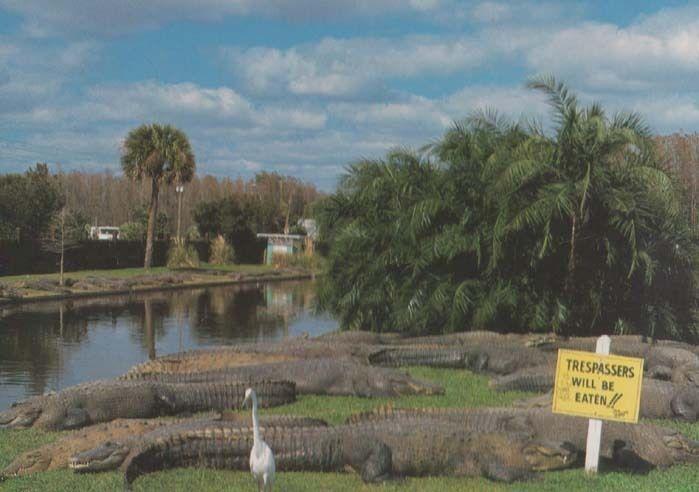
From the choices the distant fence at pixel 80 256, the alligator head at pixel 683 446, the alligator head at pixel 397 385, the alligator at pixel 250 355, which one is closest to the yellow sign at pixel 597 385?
the alligator head at pixel 683 446

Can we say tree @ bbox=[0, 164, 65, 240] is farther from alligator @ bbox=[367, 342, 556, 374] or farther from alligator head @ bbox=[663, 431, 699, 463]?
alligator head @ bbox=[663, 431, 699, 463]

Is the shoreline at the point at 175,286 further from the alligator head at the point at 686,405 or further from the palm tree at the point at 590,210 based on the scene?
the alligator head at the point at 686,405

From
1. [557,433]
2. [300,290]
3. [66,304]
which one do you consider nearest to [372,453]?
[557,433]

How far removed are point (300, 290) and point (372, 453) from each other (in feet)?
108

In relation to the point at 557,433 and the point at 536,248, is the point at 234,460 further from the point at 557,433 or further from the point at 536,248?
the point at 536,248

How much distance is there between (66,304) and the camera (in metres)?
29.3

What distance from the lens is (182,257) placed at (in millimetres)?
46188

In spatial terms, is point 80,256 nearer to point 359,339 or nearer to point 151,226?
point 151,226

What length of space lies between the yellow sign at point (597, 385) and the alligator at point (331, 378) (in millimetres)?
3978

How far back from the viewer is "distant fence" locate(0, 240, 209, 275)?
126 feet

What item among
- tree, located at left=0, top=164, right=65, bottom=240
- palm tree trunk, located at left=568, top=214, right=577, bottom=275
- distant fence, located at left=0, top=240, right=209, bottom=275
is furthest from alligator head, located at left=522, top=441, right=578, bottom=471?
tree, located at left=0, top=164, right=65, bottom=240

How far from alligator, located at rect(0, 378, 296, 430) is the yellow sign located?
405 cm

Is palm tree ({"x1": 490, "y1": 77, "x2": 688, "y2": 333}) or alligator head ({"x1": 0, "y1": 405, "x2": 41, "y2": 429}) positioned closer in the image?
alligator head ({"x1": 0, "y1": 405, "x2": 41, "y2": 429})

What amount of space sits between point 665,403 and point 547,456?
295 cm
